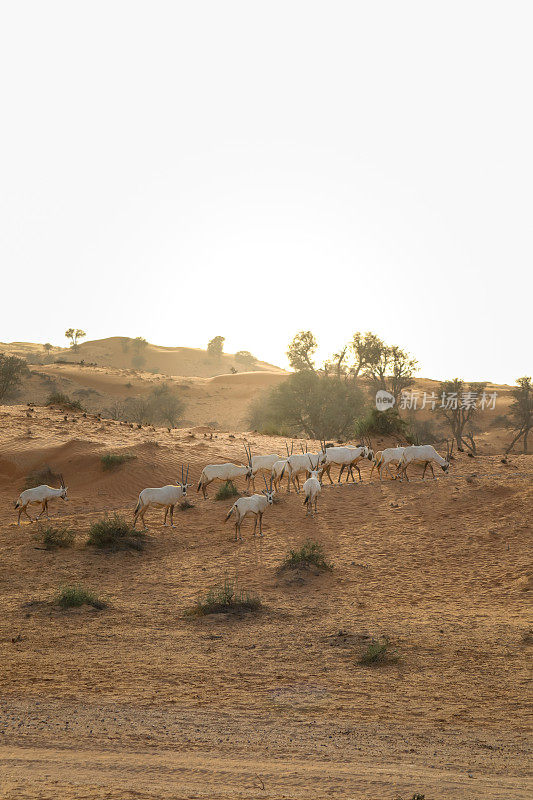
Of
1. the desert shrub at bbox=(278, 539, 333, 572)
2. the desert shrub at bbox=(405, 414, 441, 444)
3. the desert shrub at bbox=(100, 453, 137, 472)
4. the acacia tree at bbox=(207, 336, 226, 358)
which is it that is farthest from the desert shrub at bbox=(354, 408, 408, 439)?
the acacia tree at bbox=(207, 336, 226, 358)

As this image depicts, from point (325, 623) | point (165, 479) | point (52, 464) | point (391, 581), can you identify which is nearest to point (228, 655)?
point (325, 623)

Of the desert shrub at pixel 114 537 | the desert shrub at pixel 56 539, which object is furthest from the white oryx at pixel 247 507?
the desert shrub at pixel 56 539

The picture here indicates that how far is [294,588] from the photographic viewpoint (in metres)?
11.2

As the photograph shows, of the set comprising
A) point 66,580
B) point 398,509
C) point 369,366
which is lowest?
point 66,580

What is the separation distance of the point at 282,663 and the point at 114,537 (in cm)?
708

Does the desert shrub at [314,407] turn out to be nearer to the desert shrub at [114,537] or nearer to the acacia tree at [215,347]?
the desert shrub at [114,537]

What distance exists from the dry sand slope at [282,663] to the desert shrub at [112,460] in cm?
467

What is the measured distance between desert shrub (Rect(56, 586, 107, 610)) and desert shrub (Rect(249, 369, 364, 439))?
82.5 feet

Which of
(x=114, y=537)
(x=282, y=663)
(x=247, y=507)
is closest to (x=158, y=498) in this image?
(x=114, y=537)

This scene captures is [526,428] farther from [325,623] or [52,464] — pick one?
[325,623]

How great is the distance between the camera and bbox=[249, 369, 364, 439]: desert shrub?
36.9m

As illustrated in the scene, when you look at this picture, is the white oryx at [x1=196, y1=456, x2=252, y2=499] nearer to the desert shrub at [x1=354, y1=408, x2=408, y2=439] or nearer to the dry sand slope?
the dry sand slope

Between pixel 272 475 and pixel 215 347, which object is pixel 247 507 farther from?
pixel 215 347

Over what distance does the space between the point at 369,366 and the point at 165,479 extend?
34.3m
